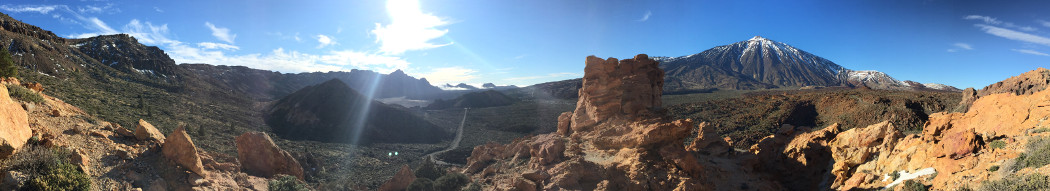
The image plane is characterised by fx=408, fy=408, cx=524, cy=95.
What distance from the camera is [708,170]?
1802 cm

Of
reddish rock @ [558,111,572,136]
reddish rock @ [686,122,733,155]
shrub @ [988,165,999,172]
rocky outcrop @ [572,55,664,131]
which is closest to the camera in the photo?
shrub @ [988,165,999,172]

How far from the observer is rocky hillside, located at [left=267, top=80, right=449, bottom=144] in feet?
180

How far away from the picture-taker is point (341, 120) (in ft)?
203

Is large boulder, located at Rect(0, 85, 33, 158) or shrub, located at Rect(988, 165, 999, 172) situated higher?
large boulder, located at Rect(0, 85, 33, 158)

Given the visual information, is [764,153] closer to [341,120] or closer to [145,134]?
[145,134]

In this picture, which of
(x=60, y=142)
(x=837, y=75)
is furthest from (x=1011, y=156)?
(x=837, y=75)

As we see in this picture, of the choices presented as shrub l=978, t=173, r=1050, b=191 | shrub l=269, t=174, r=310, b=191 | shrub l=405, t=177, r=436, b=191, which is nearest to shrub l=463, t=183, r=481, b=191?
shrub l=405, t=177, r=436, b=191

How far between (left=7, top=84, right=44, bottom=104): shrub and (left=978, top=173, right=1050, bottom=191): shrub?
2947cm

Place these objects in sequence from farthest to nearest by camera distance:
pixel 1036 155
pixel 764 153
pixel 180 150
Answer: pixel 764 153
pixel 180 150
pixel 1036 155

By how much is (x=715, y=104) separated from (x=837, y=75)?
500ft

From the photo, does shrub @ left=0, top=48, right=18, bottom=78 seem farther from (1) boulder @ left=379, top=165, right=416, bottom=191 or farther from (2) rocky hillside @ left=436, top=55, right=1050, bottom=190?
(2) rocky hillside @ left=436, top=55, right=1050, bottom=190

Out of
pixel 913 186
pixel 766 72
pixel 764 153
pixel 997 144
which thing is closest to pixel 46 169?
pixel 913 186

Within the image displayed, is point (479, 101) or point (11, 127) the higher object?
point (11, 127)

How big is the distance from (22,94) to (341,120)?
48306 mm
